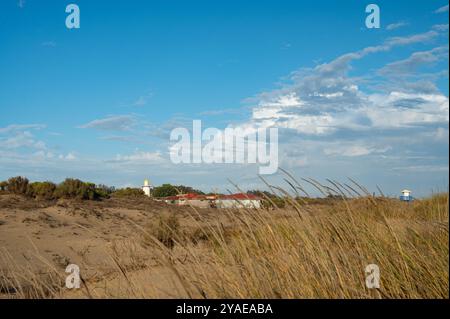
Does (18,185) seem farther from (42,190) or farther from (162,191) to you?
(162,191)

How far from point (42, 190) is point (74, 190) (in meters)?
1.56

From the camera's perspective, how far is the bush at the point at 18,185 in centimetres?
2258

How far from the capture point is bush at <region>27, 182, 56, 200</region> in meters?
22.7

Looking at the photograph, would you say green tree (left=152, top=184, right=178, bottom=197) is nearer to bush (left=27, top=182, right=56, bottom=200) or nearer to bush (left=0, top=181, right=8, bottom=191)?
bush (left=27, top=182, right=56, bottom=200)

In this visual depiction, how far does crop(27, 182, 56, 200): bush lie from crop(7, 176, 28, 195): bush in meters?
0.25

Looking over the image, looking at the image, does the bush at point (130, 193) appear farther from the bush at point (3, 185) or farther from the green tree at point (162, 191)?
the bush at point (3, 185)

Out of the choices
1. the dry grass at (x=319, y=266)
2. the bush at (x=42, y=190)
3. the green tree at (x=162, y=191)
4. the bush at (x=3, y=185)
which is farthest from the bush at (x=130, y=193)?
the dry grass at (x=319, y=266)

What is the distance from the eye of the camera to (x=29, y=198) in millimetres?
22047

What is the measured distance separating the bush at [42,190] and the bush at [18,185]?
9.9 inches

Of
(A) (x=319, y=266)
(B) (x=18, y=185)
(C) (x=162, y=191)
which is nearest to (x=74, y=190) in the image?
(B) (x=18, y=185)

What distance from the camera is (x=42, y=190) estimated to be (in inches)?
909

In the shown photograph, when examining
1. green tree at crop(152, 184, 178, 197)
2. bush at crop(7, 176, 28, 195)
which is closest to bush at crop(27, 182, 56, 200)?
bush at crop(7, 176, 28, 195)
